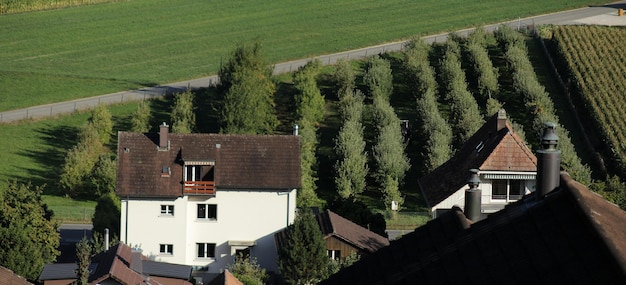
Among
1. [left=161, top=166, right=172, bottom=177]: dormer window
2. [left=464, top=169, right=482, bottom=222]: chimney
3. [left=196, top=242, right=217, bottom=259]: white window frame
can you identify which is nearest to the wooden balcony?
[left=161, top=166, right=172, bottom=177]: dormer window

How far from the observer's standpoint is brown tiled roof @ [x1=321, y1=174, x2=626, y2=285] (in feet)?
26.4

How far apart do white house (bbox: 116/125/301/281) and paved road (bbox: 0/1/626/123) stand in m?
25.3

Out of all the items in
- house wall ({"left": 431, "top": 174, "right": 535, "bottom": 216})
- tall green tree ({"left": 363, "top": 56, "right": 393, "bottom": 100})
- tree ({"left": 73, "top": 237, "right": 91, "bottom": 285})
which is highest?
tall green tree ({"left": 363, "top": 56, "right": 393, "bottom": 100})

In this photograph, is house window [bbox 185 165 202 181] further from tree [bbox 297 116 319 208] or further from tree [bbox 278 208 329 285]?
tree [bbox 278 208 329 285]

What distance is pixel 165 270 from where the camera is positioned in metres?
41.0

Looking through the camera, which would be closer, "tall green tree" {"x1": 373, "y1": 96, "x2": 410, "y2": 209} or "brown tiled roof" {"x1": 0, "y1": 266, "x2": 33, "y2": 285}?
"brown tiled roof" {"x1": 0, "y1": 266, "x2": 33, "y2": 285}

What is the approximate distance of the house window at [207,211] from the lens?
1935 inches

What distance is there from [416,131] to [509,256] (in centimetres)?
5887

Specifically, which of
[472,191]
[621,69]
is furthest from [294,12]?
[472,191]

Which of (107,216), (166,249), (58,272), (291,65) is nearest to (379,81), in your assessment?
(291,65)

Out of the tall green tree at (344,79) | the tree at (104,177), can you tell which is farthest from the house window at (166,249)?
the tall green tree at (344,79)

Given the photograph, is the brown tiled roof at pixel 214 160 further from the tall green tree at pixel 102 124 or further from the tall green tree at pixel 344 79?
the tall green tree at pixel 344 79

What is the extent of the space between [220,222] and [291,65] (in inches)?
1360

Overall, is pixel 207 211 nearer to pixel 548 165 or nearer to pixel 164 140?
pixel 164 140
